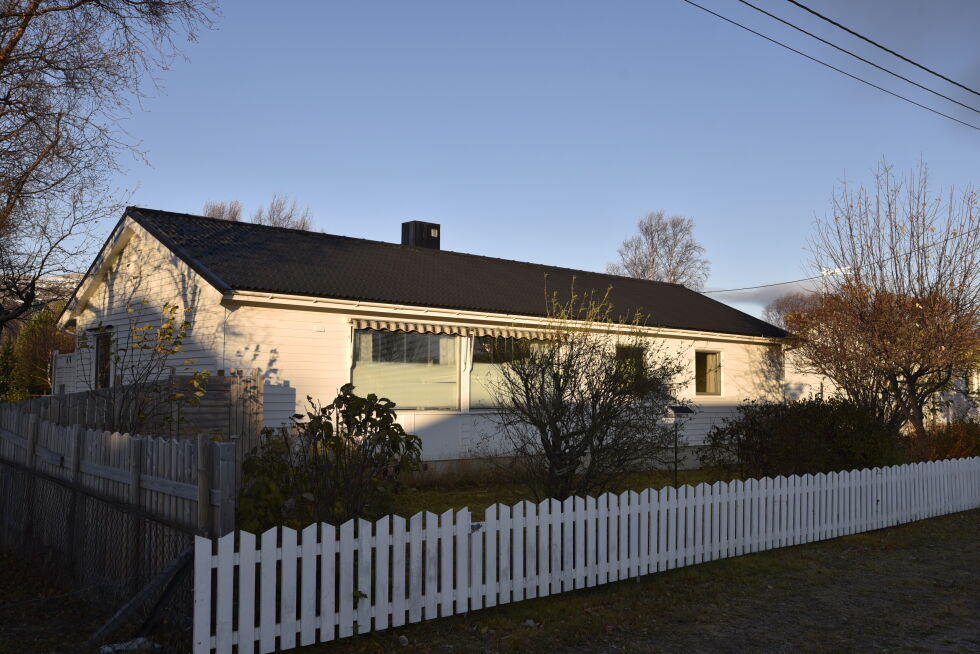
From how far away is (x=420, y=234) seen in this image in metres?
19.4

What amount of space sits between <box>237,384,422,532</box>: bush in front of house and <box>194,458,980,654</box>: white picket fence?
0.66 ft

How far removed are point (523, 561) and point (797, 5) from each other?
8746 mm

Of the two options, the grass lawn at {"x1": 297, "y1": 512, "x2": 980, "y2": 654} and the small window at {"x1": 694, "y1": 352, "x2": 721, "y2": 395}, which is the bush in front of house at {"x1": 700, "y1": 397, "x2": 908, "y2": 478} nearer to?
the grass lawn at {"x1": 297, "y1": 512, "x2": 980, "y2": 654}

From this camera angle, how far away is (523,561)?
6488 millimetres

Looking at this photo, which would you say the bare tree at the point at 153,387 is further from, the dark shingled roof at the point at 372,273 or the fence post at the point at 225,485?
the fence post at the point at 225,485

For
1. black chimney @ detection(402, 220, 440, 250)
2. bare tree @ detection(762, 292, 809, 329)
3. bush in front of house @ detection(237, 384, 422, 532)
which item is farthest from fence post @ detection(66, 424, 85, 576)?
bare tree @ detection(762, 292, 809, 329)

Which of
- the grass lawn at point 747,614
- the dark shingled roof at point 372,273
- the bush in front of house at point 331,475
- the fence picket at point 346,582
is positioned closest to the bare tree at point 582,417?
the grass lawn at point 747,614

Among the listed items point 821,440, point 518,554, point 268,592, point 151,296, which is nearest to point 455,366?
point 151,296

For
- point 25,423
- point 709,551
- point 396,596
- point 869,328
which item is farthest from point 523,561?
point 869,328

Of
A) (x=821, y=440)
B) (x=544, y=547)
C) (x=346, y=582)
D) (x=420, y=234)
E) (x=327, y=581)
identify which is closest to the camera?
(x=327, y=581)

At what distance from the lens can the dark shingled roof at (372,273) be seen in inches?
503

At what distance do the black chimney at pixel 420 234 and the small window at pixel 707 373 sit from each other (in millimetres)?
6992

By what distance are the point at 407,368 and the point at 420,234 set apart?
21.1ft

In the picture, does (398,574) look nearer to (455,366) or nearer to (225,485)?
(225,485)
